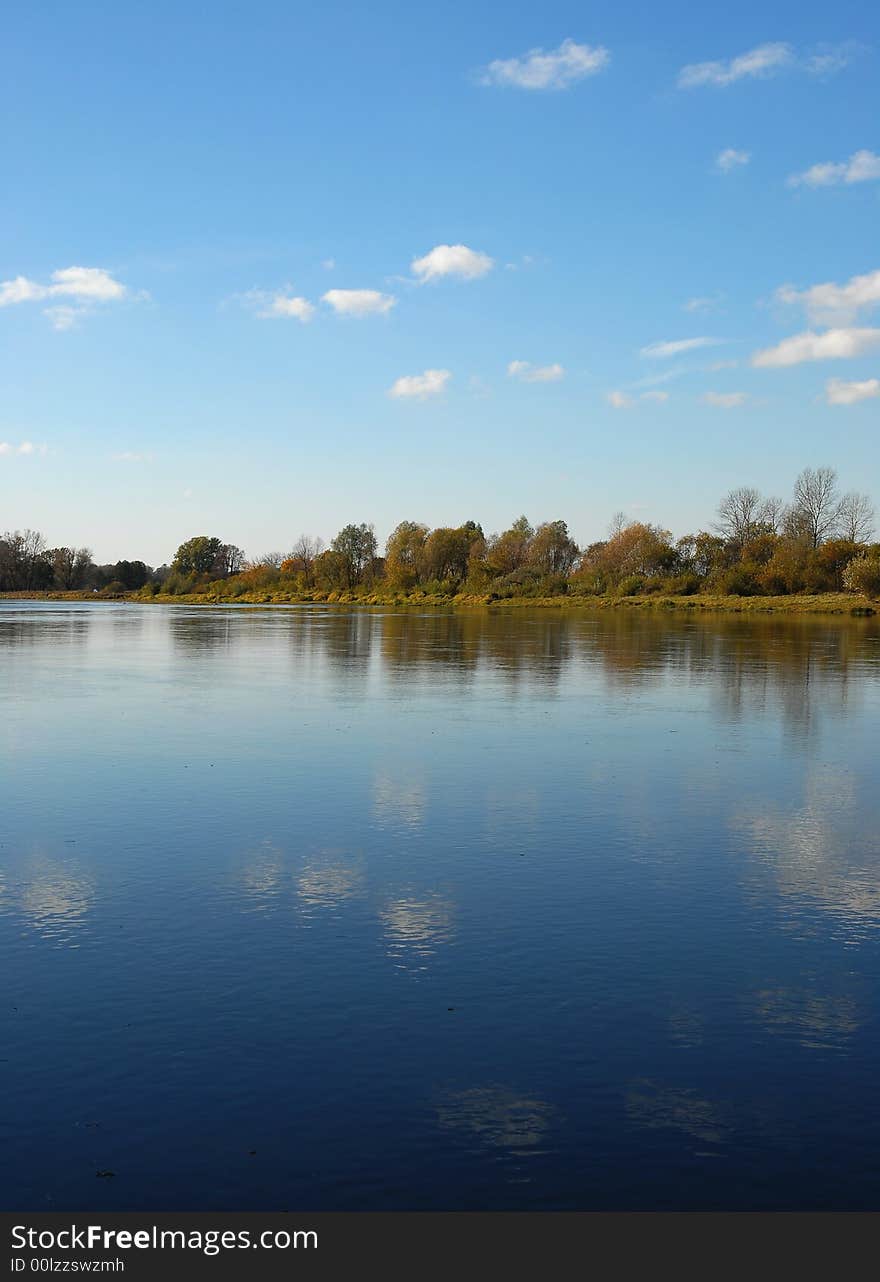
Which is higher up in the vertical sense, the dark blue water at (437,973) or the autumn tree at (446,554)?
the autumn tree at (446,554)

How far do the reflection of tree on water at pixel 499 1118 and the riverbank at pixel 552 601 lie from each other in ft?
235

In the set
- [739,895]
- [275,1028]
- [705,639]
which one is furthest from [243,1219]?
[705,639]

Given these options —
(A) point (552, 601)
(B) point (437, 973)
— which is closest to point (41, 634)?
(B) point (437, 973)

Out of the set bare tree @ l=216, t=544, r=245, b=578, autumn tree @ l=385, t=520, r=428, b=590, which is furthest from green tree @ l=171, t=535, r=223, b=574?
autumn tree @ l=385, t=520, r=428, b=590

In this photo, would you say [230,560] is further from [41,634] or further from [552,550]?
[41,634]

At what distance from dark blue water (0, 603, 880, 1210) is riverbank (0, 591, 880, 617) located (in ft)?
214

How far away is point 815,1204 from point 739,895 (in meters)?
4.13

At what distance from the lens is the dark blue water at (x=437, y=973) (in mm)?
4598

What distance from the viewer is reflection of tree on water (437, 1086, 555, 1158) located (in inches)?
186

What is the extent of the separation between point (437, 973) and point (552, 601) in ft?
305

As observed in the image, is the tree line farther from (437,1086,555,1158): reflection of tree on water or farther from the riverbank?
(437,1086,555,1158): reflection of tree on water

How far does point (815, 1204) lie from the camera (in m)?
4.34

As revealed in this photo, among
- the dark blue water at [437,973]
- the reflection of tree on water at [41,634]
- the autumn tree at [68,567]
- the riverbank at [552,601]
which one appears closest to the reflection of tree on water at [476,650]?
the reflection of tree on water at [41,634]

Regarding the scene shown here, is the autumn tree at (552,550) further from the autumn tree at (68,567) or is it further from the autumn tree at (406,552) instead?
the autumn tree at (68,567)
